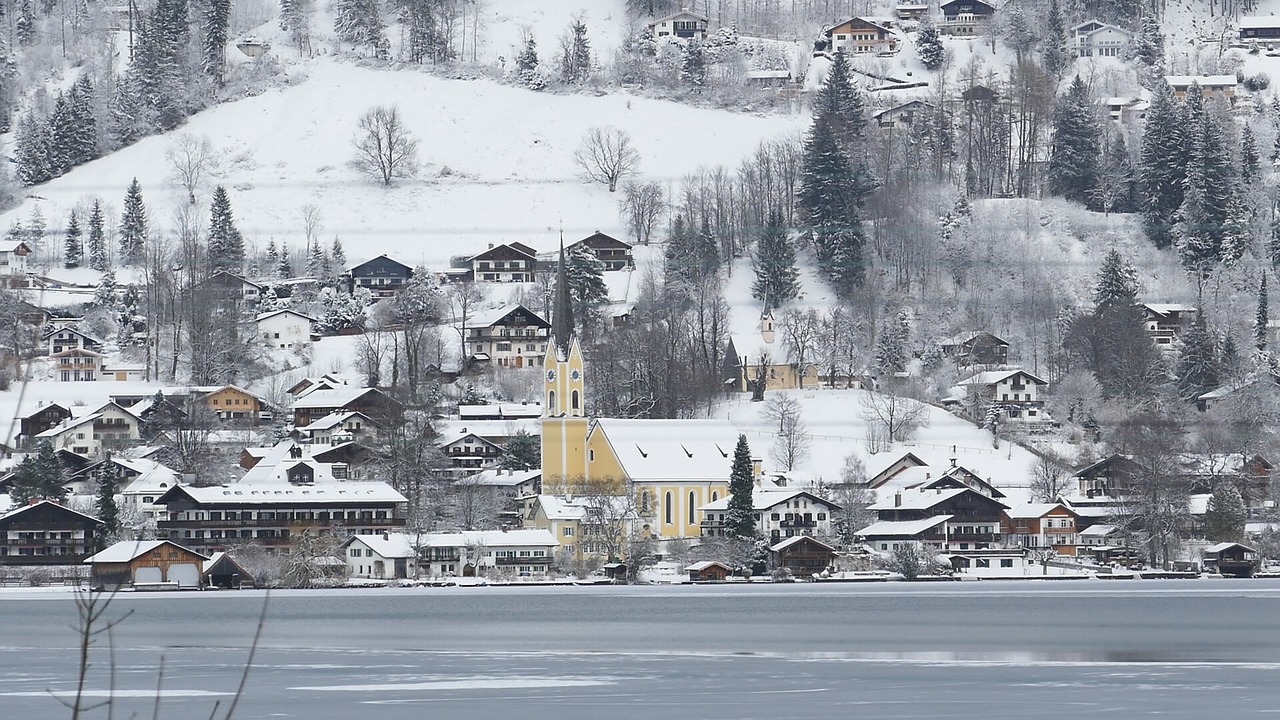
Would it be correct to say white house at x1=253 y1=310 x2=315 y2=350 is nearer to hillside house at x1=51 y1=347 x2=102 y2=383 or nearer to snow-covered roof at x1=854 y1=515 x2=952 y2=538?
hillside house at x1=51 y1=347 x2=102 y2=383

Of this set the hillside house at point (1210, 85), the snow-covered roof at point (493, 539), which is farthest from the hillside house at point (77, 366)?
the hillside house at point (1210, 85)

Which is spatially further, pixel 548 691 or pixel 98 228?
pixel 98 228

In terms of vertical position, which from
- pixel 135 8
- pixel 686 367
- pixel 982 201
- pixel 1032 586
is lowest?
pixel 1032 586

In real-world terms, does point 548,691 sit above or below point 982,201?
below

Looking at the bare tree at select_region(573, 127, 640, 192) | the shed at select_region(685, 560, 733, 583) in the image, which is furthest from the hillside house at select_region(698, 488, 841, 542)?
the bare tree at select_region(573, 127, 640, 192)

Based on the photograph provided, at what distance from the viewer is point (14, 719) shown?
2336cm

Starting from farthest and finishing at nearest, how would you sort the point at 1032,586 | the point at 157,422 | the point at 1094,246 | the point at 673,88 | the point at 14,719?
the point at 673,88 → the point at 1094,246 → the point at 157,422 → the point at 1032,586 → the point at 14,719

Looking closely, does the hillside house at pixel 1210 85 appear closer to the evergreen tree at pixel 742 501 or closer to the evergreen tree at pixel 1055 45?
the evergreen tree at pixel 1055 45

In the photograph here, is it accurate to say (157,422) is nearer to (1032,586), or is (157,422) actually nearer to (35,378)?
(35,378)

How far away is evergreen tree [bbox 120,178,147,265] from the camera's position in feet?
294

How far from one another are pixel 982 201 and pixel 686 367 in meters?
20.8

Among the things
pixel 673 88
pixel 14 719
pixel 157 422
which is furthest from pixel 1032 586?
pixel 673 88

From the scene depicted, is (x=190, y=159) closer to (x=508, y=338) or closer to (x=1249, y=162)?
(x=508, y=338)

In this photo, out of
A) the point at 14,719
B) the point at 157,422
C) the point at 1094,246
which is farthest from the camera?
the point at 1094,246
